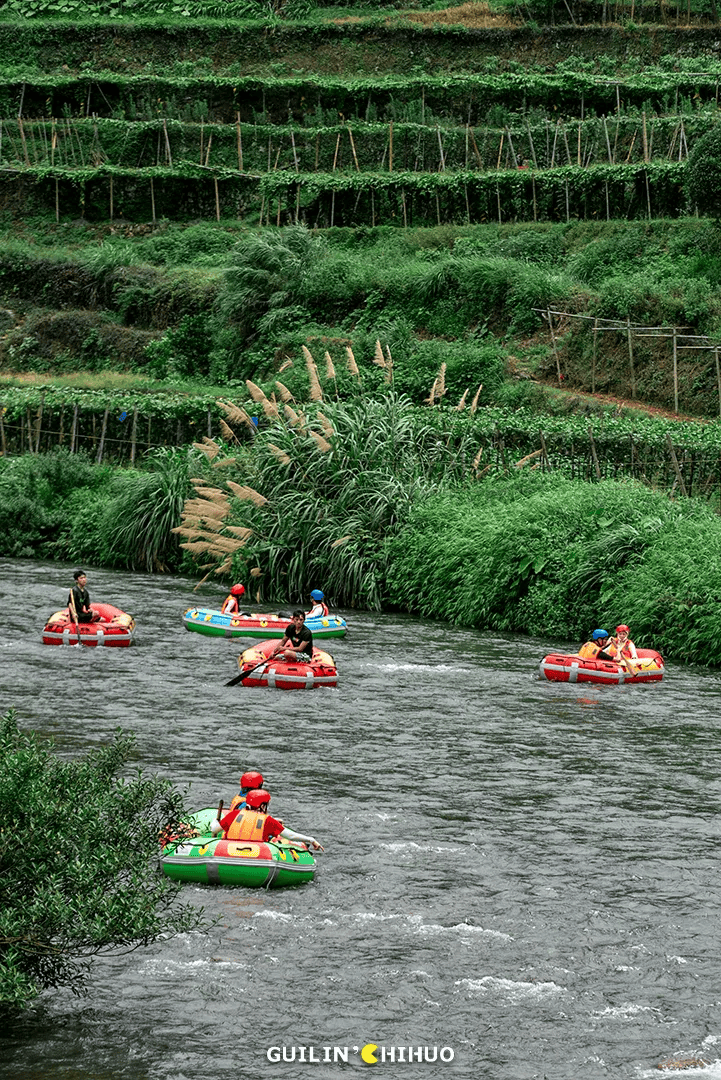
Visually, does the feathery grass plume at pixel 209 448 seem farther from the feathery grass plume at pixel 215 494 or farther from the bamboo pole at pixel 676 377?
the bamboo pole at pixel 676 377

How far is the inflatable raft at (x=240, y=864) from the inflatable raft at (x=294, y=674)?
30.5 feet

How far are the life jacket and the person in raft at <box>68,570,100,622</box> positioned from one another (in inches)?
490

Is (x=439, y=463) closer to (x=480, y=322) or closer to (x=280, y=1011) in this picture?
(x=480, y=322)

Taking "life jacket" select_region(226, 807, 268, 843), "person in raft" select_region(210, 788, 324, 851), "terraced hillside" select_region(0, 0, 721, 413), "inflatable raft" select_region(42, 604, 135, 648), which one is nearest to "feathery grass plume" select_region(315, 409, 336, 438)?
"inflatable raft" select_region(42, 604, 135, 648)

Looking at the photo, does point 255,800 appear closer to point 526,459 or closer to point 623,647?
point 623,647

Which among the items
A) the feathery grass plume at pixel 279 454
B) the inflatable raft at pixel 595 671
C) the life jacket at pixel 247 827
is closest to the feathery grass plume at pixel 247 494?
the feathery grass plume at pixel 279 454

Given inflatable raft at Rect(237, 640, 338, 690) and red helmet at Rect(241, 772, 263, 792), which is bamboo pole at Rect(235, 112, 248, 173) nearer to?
inflatable raft at Rect(237, 640, 338, 690)

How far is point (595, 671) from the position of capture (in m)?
Result: 23.2

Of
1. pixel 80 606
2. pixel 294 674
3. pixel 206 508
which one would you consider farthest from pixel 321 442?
pixel 294 674

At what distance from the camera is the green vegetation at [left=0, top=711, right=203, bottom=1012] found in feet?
31.2

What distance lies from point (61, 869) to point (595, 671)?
14610 millimetres

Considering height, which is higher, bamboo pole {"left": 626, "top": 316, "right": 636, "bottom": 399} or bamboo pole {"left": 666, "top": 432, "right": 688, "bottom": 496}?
bamboo pole {"left": 626, "top": 316, "right": 636, "bottom": 399}

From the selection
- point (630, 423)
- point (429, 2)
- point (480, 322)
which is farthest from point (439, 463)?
point (429, 2)

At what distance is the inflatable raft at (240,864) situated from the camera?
1343 cm
